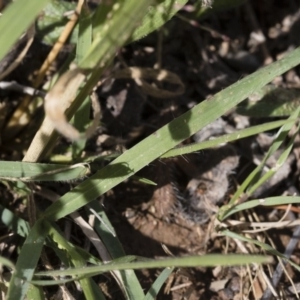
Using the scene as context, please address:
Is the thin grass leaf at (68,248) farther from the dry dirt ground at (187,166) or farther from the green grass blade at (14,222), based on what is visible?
the dry dirt ground at (187,166)

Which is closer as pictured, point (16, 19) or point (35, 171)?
point (16, 19)

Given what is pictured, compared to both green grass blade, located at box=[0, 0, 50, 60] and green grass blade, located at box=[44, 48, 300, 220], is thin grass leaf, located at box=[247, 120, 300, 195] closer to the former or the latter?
green grass blade, located at box=[44, 48, 300, 220]

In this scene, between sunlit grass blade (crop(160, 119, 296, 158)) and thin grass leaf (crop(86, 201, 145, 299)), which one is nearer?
sunlit grass blade (crop(160, 119, 296, 158))

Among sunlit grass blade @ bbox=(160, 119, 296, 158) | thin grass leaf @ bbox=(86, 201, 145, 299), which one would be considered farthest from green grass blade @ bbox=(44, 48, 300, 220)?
thin grass leaf @ bbox=(86, 201, 145, 299)

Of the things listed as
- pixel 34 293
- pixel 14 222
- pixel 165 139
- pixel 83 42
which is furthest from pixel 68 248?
pixel 83 42

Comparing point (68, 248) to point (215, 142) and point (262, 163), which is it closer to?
point (215, 142)

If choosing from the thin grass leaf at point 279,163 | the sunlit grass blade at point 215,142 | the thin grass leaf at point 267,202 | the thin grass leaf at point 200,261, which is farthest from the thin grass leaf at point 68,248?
the thin grass leaf at point 279,163
